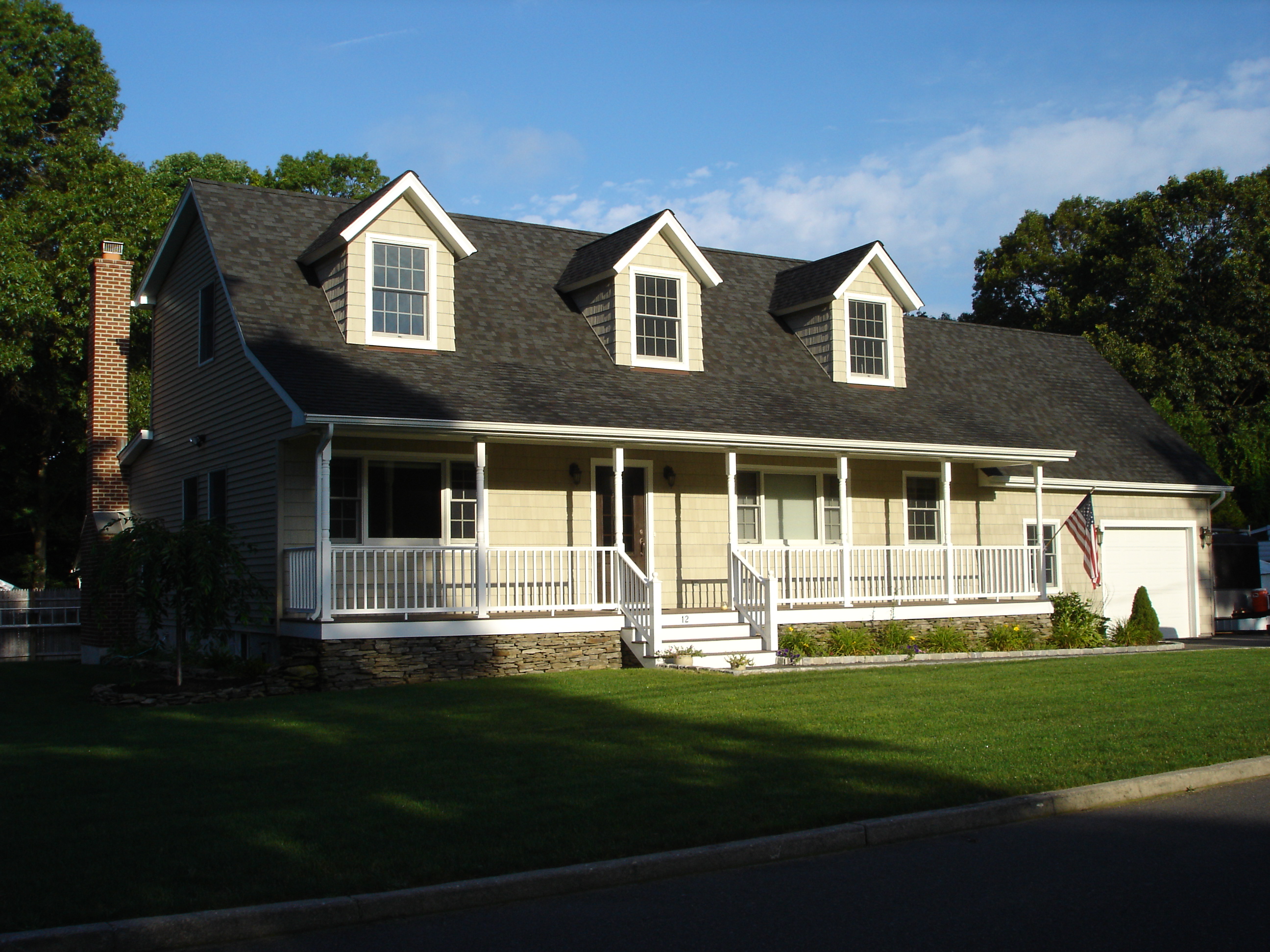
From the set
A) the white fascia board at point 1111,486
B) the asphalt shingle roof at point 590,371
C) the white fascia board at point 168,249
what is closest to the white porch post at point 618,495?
the asphalt shingle roof at point 590,371

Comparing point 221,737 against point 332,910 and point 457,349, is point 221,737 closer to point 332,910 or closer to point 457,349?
point 332,910

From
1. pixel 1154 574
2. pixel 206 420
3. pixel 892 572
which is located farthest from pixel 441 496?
pixel 1154 574

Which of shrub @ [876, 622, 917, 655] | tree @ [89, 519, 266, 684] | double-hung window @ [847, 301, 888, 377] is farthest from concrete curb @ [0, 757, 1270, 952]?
double-hung window @ [847, 301, 888, 377]

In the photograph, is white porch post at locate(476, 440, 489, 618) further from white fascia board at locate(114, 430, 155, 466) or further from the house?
white fascia board at locate(114, 430, 155, 466)

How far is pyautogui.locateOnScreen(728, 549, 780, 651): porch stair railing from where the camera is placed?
16844mm

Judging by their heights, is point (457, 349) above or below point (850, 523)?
above

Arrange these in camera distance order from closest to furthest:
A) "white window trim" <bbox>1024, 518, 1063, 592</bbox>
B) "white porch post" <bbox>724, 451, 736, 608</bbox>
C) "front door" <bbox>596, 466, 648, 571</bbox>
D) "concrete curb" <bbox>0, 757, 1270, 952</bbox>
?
"concrete curb" <bbox>0, 757, 1270, 952</bbox>, "white porch post" <bbox>724, 451, 736, 608</bbox>, "front door" <bbox>596, 466, 648, 571</bbox>, "white window trim" <bbox>1024, 518, 1063, 592</bbox>

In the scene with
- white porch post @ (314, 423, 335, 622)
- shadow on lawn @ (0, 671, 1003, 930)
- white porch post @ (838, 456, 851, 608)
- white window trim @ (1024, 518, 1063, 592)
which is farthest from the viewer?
white window trim @ (1024, 518, 1063, 592)

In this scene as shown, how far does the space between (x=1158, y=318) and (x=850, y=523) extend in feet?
92.9

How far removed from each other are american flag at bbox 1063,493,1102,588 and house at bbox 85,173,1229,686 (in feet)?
2.82

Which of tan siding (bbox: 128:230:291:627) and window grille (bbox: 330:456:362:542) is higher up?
tan siding (bbox: 128:230:291:627)

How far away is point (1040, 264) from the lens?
5125cm

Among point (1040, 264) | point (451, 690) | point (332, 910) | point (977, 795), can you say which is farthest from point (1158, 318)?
point (332, 910)

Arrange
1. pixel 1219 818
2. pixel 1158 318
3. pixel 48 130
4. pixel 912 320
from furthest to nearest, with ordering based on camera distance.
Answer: pixel 1158 318
pixel 48 130
pixel 912 320
pixel 1219 818
